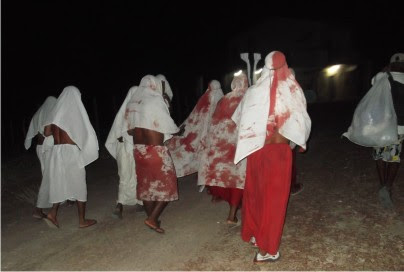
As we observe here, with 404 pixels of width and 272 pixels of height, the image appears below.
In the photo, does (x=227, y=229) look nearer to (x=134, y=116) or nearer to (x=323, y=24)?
(x=134, y=116)

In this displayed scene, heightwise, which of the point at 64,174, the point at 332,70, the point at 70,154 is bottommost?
the point at 332,70

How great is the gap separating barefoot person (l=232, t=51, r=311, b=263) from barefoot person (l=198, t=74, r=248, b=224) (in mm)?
988

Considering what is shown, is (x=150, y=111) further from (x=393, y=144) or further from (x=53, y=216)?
(x=393, y=144)

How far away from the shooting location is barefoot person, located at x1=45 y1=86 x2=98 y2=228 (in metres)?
4.61

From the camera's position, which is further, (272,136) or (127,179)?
(127,179)

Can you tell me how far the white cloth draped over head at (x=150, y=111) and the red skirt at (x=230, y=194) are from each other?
1.05 m

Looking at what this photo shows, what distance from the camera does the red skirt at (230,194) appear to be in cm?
462

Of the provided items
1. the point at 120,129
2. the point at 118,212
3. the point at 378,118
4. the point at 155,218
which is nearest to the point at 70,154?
the point at 120,129

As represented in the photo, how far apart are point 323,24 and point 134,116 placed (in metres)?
25.4

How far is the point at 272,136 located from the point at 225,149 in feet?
4.03

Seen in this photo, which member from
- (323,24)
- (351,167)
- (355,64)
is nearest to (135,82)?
(323,24)

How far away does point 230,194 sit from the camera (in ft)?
15.6

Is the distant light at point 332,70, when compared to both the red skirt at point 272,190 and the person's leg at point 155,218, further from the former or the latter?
the red skirt at point 272,190

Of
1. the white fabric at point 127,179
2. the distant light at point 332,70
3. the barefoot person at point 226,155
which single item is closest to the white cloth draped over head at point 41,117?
the white fabric at point 127,179
